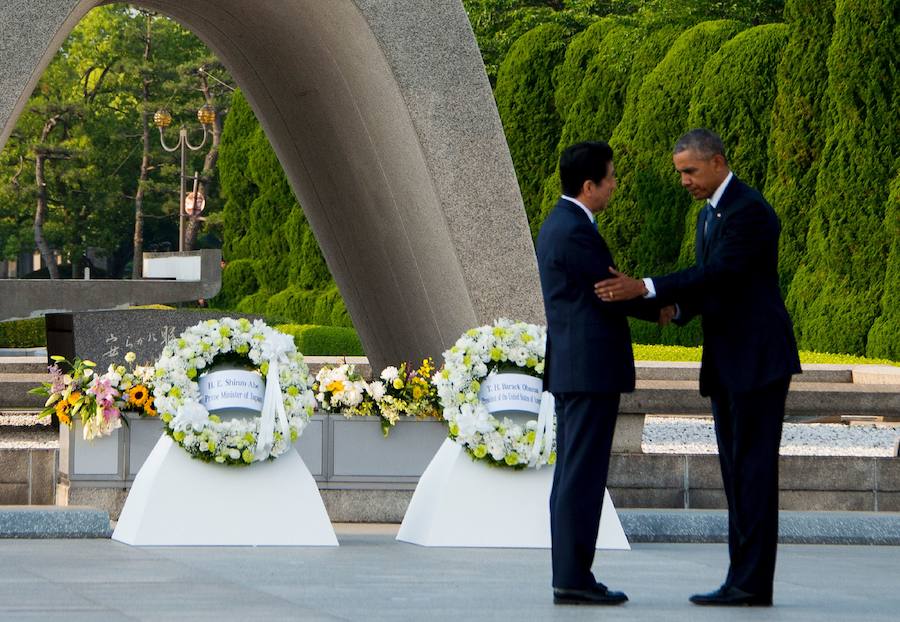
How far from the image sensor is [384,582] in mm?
6535

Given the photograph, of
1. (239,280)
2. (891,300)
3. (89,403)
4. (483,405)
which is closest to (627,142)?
(891,300)

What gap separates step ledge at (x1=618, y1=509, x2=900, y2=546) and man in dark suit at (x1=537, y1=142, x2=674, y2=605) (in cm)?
267

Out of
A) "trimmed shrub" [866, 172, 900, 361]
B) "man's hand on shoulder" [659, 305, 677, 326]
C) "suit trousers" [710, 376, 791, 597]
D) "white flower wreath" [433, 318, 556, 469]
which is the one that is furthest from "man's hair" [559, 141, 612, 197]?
"trimmed shrub" [866, 172, 900, 361]

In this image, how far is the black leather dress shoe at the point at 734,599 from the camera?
6.04 metres

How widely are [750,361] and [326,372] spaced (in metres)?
3.85

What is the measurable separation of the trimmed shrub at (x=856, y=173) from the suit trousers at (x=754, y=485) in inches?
633

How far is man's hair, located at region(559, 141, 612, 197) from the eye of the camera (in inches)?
247

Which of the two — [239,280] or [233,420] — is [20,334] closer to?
[239,280]

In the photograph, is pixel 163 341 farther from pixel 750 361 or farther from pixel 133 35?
pixel 133 35

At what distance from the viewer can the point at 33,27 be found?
944cm

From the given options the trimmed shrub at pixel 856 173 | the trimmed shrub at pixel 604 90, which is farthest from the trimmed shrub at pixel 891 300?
the trimmed shrub at pixel 604 90

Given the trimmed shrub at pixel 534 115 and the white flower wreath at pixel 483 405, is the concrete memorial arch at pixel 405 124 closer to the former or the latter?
the white flower wreath at pixel 483 405

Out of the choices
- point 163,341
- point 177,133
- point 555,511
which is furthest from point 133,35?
point 555,511

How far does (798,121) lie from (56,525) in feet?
57.3
